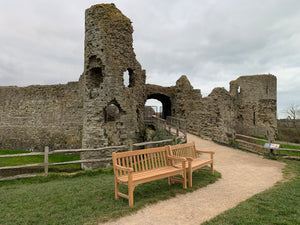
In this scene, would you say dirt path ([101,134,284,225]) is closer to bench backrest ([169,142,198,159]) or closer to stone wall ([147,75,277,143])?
bench backrest ([169,142,198,159])

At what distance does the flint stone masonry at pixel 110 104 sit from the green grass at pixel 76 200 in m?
4.75

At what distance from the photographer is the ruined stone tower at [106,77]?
34.6 feet

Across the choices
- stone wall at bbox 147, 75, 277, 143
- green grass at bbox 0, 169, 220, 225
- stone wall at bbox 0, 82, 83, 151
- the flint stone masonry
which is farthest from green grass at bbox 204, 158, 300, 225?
stone wall at bbox 0, 82, 83, 151

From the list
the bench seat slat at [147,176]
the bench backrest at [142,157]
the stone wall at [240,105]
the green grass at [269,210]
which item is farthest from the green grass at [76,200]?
the stone wall at [240,105]

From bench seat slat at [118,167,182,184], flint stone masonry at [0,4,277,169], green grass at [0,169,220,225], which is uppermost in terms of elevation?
flint stone masonry at [0,4,277,169]

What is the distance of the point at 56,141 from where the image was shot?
16.1m

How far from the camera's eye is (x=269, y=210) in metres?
3.83

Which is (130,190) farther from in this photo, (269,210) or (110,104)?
(110,104)

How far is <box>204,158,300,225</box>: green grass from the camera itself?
3.46 meters

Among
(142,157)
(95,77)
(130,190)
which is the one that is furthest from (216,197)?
(95,77)

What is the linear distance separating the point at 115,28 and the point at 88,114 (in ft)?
14.9

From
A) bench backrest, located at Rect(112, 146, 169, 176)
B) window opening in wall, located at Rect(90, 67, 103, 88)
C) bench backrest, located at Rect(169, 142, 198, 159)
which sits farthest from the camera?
window opening in wall, located at Rect(90, 67, 103, 88)

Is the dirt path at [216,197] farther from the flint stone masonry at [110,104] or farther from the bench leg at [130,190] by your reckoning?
the flint stone masonry at [110,104]

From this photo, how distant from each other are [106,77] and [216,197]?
25.6 feet
